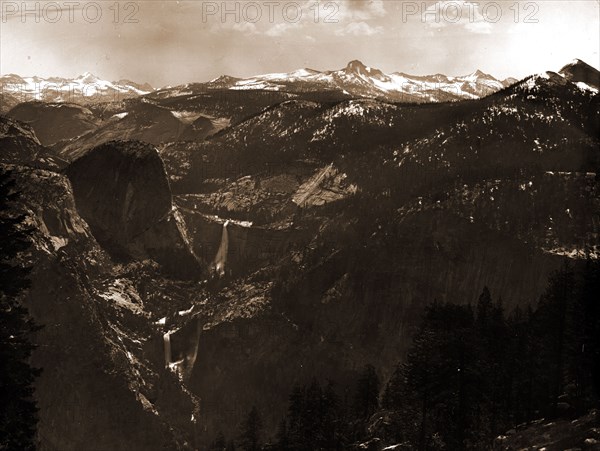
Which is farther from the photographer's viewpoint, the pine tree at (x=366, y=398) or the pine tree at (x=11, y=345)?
the pine tree at (x=366, y=398)

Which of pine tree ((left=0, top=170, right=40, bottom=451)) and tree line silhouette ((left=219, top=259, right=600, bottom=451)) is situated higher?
pine tree ((left=0, top=170, right=40, bottom=451))

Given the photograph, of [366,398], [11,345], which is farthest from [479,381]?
[11,345]

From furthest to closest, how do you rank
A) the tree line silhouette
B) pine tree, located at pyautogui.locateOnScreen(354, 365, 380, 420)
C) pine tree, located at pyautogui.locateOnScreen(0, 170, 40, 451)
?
pine tree, located at pyautogui.locateOnScreen(354, 365, 380, 420), the tree line silhouette, pine tree, located at pyautogui.locateOnScreen(0, 170, 40, 451)

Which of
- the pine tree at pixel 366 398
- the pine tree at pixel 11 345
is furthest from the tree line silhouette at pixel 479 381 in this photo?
the pine tree at pixel 11 345

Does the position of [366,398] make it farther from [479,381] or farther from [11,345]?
[11,345]

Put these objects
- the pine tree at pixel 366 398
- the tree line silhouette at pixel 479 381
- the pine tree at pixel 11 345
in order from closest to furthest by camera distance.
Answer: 1. the pine tree at pixel 11 345
2. the tree line silhouette at pixel 479 381
3. the pine tree at pixel 366 398

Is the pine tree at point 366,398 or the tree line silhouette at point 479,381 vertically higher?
the tree line silhouette at point 479,381

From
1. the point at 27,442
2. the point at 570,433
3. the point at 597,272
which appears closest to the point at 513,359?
the point at 597,272

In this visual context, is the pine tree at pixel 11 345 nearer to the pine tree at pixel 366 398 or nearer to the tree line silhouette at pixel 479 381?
the tree line silhouette at pixel 479 381

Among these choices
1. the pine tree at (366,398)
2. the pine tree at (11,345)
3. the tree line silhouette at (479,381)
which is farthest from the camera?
the pine tree at (366,398)

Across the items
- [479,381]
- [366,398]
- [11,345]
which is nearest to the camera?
[11,345]

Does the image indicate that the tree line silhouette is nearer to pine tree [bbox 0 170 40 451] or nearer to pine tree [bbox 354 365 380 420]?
pine tree [bbox 354 365 380 420]

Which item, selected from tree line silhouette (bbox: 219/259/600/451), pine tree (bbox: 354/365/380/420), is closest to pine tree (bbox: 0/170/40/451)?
tree line silhouette (bbox: 219/259/600/451)
